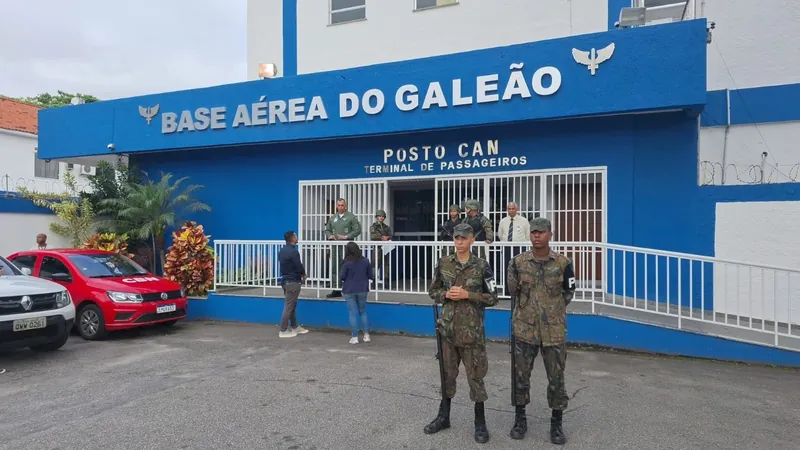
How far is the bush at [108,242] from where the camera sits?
11.4 m

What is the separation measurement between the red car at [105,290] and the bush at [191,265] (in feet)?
2.88

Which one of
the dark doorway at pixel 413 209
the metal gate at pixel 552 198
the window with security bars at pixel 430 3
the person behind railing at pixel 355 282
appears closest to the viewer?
the person behind railing at pixel 355 282

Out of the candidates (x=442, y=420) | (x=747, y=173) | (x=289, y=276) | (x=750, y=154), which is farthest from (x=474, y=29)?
(x=442, y=420)

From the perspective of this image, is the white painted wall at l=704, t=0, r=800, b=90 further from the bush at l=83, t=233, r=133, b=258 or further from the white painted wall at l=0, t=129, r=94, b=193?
the white painted wall at l=0, t=129, r=94, b=193

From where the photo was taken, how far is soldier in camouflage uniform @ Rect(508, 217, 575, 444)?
169 inches

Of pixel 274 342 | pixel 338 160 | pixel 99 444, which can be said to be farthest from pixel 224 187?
pixel 99 444

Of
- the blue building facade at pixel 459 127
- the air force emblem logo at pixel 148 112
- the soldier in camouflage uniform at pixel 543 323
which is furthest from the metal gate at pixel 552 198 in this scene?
the air force emblem logo at pixel 148 112

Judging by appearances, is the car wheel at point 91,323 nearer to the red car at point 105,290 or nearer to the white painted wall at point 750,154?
the red car at point 105,290

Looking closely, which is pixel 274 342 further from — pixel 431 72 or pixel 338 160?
pixel 431 72

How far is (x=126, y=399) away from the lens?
17.8 ft

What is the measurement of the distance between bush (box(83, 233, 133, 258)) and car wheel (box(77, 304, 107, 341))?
3.05 metres

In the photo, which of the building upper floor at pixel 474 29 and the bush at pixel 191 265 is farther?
the bush at pixel 191 265

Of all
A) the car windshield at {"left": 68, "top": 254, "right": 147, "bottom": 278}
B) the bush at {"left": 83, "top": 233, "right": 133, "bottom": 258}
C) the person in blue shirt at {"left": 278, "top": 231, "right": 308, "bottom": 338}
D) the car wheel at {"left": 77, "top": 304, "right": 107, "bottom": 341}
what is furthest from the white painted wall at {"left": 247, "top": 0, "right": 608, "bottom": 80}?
the car wheel at {"left": 77, "top": 304, "right": 107, "bottom": 341}

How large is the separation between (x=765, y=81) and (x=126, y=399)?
9.95 meters
